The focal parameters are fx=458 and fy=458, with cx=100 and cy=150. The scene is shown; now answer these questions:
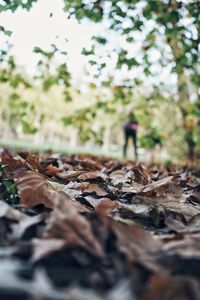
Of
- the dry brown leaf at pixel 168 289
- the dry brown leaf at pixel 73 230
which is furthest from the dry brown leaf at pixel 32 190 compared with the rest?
the dry brown leaf at pixel 168 289

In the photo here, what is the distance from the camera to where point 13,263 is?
963 millimetres

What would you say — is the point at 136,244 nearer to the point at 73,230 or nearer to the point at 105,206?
the point at 73,230

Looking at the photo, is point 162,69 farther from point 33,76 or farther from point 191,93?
point 191,93

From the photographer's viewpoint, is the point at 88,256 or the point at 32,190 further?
the point at 32,190

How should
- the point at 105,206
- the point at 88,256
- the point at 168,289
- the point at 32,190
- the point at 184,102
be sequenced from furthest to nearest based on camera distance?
the point at 184,102, the point at 105,206, the point at 32,190, the point at 88,256, the point at 168,289

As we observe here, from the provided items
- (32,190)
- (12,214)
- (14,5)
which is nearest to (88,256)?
(12,214)

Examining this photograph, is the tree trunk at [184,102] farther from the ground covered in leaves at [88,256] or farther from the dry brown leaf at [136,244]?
the dry brown leaf at [136,244]

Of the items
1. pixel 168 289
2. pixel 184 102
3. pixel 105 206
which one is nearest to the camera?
pixel 168 289

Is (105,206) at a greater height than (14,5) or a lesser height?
lesser

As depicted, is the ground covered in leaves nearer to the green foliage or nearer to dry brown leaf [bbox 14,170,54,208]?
dry brown leaf [bbox 14,170,54,208]

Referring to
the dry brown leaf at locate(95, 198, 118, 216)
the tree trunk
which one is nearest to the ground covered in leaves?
the dry brown leaf at locate(95, 198, 118, 216)

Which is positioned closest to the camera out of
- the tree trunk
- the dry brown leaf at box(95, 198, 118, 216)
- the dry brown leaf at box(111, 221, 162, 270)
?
the dry brown leaf at box(111, 221, 162, 270)

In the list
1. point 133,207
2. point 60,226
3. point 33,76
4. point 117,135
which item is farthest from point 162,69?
point 117,135

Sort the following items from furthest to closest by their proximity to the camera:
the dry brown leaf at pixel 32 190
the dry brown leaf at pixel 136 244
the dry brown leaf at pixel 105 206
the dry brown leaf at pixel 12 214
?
the dry brown leaf at pixel 105 206, the dry brown leaf at pixel 32 190, the dry brown leaf at pixel 12 214, the dry brown leaf at pixel 136 244
